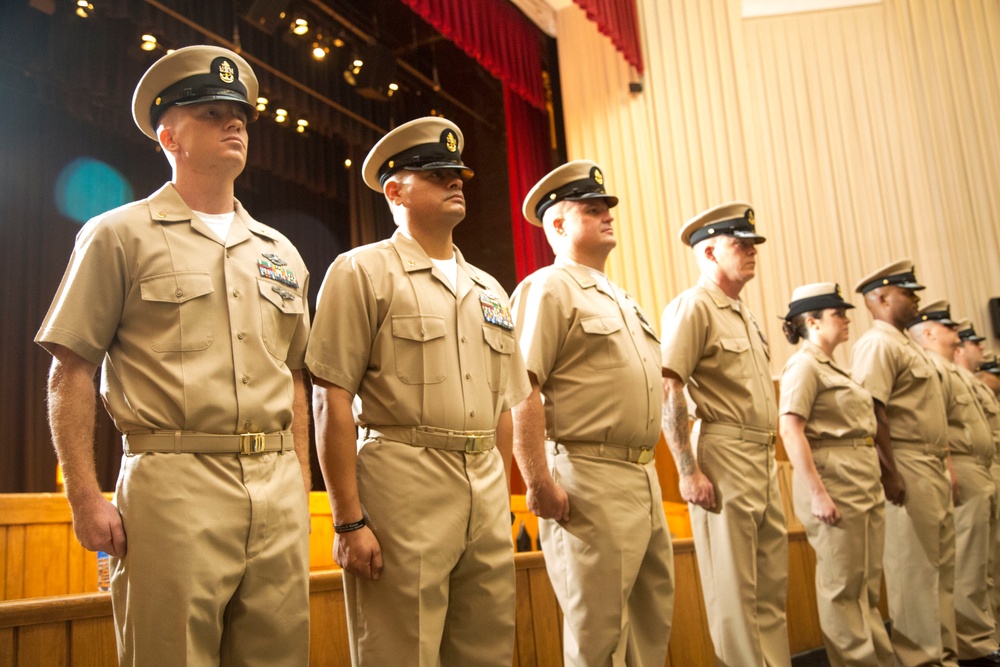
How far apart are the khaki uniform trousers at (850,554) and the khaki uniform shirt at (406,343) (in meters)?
1.79

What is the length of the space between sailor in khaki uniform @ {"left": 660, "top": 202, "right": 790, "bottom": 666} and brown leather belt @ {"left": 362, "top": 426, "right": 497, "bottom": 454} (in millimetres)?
1064

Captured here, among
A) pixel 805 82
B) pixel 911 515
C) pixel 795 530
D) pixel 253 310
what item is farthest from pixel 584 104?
pixel 253 310

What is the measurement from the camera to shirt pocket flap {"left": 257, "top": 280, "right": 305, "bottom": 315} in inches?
73.5

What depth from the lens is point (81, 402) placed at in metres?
1.65

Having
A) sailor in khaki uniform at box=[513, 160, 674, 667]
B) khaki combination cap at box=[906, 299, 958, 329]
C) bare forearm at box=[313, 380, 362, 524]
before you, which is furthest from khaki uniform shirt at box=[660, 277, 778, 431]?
khaki combination cap at box=[906, 299, 958, 329]

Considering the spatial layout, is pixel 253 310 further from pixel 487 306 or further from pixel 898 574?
pixel 898 574

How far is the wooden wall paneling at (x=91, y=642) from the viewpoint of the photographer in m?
1.93

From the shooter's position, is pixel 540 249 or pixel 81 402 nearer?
pixel 81 402

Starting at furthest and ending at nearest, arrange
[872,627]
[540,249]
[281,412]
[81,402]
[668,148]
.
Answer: [540,249]
[668,148]
[872,627]
[281,412]
[81,402]

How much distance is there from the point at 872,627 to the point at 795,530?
125cm

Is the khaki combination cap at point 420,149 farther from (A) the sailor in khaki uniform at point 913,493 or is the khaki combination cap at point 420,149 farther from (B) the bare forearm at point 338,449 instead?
(A) the sailor in khaki uniform at point 913,493

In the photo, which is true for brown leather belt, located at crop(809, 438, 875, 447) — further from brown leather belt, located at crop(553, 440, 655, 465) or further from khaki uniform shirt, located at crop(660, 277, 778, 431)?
brown leather belt, located at crop(553, 440, 655, 465)

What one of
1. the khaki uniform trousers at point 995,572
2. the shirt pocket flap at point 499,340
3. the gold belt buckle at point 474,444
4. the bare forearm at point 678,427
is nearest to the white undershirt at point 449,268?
the shirt pocket flap at point 499,340

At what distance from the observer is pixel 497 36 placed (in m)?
6.86
